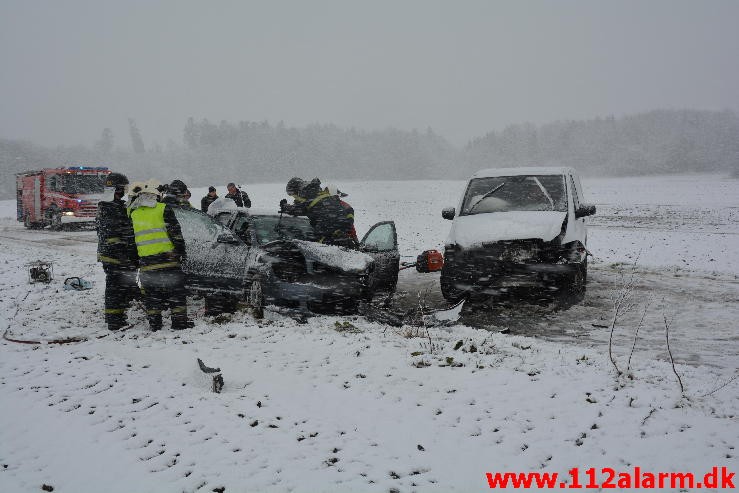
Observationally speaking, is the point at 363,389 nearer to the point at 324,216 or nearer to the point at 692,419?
the point at 692,419

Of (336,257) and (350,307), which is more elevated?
(336,257)

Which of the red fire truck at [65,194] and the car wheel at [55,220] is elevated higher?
the red fire truck at [65,194]

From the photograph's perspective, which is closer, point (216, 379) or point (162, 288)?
point (216, 379)

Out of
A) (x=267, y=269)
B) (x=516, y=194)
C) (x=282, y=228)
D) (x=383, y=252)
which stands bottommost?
(x=267, y=269)

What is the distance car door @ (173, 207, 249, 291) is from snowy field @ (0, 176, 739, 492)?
0.48m

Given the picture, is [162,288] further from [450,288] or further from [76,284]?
[450,288]

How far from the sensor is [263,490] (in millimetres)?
2746

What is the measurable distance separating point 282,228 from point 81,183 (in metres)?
16.8

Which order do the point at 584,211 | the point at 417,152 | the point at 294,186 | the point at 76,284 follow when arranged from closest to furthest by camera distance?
1. the point at 584,211
2. the point at 294,186
3. the point at 76,284
4. the point at 417,152

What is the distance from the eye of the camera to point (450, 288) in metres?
6.86

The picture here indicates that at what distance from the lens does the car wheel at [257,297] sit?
611 centimetres

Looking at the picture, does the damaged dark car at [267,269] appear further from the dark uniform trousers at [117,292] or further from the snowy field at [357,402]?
the dark uniform trousers at [117,292]

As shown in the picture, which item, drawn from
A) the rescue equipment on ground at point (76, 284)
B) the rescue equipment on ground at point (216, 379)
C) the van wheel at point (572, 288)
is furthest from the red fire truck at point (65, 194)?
the van wheel at point (572, 288)

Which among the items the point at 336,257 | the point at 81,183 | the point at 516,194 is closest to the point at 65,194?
the point at 81,183
